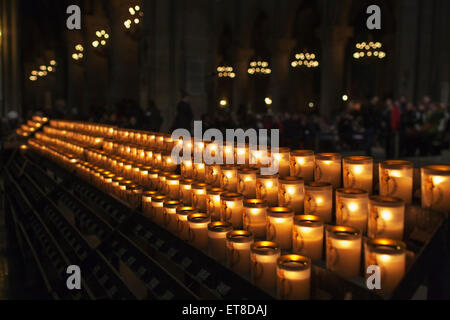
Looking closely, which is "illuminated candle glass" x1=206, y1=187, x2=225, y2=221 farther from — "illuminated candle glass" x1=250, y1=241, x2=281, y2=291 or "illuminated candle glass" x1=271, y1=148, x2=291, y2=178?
"illuminated candle glass" x1=250, y1=241, x2=281, y2=291

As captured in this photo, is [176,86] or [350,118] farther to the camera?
[350,118]

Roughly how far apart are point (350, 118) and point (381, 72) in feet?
52.9

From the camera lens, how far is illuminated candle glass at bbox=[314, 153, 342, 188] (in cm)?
248

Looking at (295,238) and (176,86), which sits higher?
(176,86)

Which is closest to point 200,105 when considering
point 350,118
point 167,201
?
point 350,118

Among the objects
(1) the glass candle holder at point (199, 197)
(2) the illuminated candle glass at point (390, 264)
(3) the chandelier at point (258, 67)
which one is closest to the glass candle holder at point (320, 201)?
(2) the illuminated candle glass at point (390, 264)

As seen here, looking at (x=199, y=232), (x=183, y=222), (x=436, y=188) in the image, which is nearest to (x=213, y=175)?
(x=183, y=222)

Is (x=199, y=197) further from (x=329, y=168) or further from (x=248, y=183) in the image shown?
(x=329, y=168)

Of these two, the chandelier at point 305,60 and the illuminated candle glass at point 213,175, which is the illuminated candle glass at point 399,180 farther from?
the chandelier at point 305,60

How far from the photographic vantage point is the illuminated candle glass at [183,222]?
A: 2.65 metres

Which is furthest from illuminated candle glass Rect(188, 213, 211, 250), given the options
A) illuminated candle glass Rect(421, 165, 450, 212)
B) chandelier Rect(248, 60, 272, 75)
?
chandelier Rect(248, 60, 272, 75)
